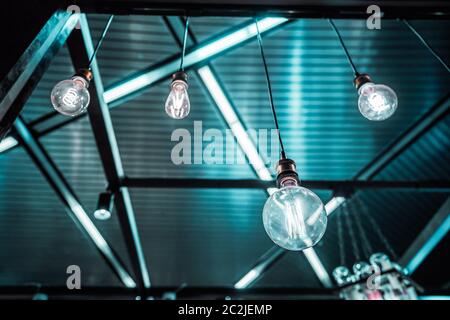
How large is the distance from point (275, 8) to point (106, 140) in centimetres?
244

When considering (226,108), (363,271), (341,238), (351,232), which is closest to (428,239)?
(351,232)

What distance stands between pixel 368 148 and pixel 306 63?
162cm

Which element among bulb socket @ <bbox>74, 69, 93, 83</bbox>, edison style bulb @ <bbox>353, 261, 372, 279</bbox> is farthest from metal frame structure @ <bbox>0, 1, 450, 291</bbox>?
edison style bulb @ <bbox>353, 261, 372, 279</bbox>

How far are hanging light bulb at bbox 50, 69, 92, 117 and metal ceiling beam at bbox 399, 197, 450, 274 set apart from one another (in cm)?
537

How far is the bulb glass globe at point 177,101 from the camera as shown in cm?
188

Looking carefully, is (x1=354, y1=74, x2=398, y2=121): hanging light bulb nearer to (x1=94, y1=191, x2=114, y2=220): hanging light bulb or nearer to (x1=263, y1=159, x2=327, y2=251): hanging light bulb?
(x1=263, y1=159, x2=327, y2=251): hanging light bulb

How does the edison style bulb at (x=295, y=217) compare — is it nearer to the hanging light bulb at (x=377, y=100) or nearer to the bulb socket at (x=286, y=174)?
the bulb socket at (x=286, y=174)

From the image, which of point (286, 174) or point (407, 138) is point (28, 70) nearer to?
point (286, 174)

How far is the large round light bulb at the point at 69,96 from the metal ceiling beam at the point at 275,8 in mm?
941

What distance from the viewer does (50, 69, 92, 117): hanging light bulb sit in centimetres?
176

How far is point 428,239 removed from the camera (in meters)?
5.53

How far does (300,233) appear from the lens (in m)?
1.22

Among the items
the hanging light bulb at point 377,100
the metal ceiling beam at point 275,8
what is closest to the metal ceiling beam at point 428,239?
the metal ceiling beam at point 275,8
